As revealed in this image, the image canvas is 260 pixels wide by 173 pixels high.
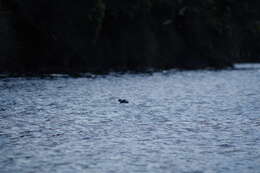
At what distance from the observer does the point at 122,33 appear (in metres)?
87.2

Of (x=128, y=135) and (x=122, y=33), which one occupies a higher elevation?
(x=122, y=33)

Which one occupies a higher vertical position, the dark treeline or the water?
the dark treeline

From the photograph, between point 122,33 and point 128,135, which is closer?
point 128,135

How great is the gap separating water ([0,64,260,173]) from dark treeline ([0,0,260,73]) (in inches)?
1370

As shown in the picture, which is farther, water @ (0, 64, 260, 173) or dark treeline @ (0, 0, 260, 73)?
dark treeline @ (0, 0, 260, 73)

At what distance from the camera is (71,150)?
1752 centimetres

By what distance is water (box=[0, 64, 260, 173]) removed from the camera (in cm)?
1555

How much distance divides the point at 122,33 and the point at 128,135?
221 ft

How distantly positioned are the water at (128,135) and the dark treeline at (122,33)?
3480 centimetres

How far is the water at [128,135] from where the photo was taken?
15547 millimetres

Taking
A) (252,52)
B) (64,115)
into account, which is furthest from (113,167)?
(252,52)

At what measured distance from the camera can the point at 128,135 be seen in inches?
808

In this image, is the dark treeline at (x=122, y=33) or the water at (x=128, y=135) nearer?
the water at (x=128, y=135)

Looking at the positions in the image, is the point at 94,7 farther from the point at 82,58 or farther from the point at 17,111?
the point at 17,111
